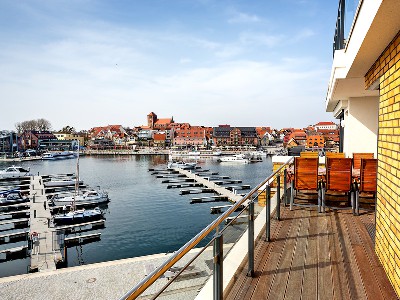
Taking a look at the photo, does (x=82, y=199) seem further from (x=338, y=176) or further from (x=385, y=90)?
(x=385, y=90)

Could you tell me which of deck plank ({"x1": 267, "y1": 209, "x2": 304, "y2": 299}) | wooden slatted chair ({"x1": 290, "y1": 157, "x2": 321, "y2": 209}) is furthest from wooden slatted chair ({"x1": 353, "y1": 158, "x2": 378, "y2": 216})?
deck plank ({"x1": 267, "y1": 209, "x2": 304, "y2": 299})

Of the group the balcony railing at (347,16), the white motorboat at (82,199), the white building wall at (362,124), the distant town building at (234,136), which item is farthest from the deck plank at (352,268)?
the distant town building at (234,136)

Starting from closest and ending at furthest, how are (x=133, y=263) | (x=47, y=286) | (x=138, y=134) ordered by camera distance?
(x=47, y=286)
(x=133, y=263)
(x=138, y=134)

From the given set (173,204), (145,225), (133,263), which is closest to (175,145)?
(173,204)

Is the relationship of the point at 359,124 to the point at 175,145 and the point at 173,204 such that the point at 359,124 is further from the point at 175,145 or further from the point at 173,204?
the point at 175,145

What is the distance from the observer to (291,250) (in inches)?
154

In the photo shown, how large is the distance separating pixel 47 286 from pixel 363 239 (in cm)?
1304

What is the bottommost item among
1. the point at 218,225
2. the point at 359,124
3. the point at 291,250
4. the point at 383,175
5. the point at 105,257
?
the point at 105,257

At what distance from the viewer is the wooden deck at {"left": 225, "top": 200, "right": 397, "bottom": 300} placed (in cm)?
288

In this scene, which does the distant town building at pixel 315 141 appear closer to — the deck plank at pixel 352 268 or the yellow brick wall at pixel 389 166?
the deck plank at pixel 352 268

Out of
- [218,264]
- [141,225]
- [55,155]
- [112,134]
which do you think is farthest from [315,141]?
[218,264]

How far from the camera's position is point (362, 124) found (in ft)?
30.7

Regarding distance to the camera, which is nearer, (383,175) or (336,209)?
(383,175)

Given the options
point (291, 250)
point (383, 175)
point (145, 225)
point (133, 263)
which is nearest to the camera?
point (383, 175)
